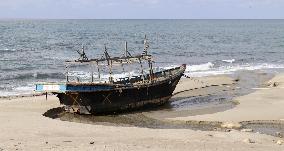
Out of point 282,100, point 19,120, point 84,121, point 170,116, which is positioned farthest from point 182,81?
point 19,120

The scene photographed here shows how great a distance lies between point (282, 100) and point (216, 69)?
60.0 feet

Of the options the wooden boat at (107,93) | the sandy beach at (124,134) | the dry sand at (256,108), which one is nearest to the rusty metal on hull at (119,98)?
the wooden boat at (107,93)

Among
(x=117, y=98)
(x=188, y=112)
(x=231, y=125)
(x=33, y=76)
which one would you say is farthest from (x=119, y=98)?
(x=33, y=76)

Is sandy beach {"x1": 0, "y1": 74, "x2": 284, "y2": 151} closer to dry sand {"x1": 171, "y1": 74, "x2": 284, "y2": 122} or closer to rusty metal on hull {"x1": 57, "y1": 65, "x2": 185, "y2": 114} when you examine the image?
dry sand {"x1": 171, "y1": 74, "x2": 284, "y2": 122}

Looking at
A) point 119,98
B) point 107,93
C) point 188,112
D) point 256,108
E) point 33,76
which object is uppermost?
point 107,93

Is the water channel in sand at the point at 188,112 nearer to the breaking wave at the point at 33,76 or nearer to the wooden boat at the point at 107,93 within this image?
the wooden boat at the point at 107,93

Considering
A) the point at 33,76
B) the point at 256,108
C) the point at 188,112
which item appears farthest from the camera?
the point at 33,76

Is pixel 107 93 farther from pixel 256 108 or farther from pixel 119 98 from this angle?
pixel 256 108

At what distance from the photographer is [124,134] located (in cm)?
1573

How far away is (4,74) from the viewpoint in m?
36.4

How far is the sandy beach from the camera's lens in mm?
13547

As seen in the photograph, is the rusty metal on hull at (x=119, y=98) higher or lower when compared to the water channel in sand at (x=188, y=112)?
higher

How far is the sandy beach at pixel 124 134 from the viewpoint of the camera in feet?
44.4

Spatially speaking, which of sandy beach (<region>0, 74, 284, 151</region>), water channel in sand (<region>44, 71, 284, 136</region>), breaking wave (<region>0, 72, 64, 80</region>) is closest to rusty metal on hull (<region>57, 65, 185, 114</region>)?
water channel in sand (<region>44, 71, 284, 136</region>)
